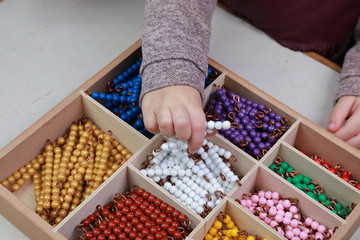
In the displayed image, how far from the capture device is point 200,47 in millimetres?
880

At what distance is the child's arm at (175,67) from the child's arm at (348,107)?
291 mm

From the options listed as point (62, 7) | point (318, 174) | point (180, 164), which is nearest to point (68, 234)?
point (180, 164)

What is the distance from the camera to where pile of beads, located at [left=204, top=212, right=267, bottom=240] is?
0.85 meters

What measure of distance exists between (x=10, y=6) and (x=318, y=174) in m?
0.80

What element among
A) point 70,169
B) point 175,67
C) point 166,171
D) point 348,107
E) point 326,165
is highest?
point 348,107

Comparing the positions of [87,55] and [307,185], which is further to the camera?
[87,55]

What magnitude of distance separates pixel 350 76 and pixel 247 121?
0.77ft

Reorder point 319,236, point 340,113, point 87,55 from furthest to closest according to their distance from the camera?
point 87,55 → point 340,113 → point 319,236

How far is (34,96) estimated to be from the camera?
1037 mm

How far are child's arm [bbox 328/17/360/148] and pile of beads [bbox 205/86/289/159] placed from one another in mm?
100

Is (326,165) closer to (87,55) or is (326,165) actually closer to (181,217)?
(181,217)

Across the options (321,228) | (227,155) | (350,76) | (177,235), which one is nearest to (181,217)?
(177,235)

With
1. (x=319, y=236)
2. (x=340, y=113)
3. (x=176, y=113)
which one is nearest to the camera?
(x=176, y=113)

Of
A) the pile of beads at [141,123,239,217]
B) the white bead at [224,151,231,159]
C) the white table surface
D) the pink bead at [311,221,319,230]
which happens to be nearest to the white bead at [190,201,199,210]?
the pile of beads at [141,123,239,217]
